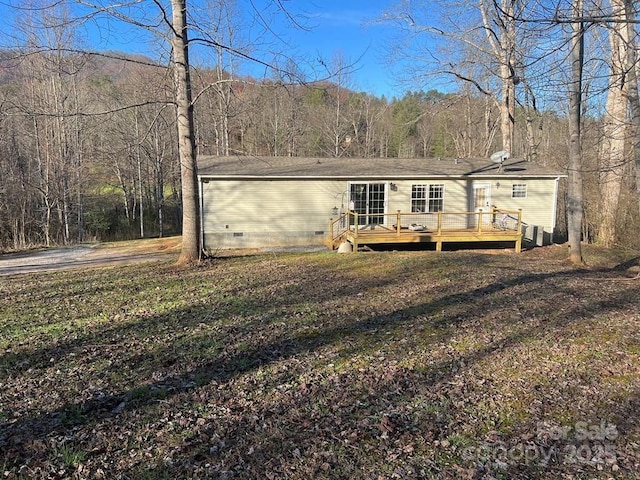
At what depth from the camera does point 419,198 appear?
613 inches

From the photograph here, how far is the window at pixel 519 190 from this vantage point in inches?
621

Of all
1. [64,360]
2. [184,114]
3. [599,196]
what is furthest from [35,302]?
[599,196]

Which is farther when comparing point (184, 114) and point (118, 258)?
point (118, 258)

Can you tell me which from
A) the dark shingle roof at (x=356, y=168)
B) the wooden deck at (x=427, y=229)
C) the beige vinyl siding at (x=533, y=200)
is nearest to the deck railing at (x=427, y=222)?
the wooden deck at (x=427, y=229)

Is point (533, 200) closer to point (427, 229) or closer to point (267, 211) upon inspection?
point (427, 229)

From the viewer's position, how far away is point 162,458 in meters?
2.72

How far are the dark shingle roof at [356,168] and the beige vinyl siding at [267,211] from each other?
365 mm

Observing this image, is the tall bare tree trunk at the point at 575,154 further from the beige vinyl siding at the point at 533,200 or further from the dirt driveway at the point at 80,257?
the dirt driveway at the point at 80,257

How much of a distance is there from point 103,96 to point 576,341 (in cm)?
2312

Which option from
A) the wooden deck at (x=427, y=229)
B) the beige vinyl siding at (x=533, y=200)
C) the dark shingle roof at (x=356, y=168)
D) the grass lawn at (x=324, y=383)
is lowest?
the grass lawn at (x=324, y=383)

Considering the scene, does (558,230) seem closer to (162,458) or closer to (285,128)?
(162,458)

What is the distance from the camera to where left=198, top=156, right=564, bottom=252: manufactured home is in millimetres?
14758

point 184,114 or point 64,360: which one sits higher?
point 184,114

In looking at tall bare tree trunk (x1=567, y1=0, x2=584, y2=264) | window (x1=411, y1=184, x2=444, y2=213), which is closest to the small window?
window (x1=411, y1=184, x2=444, y2=213)
